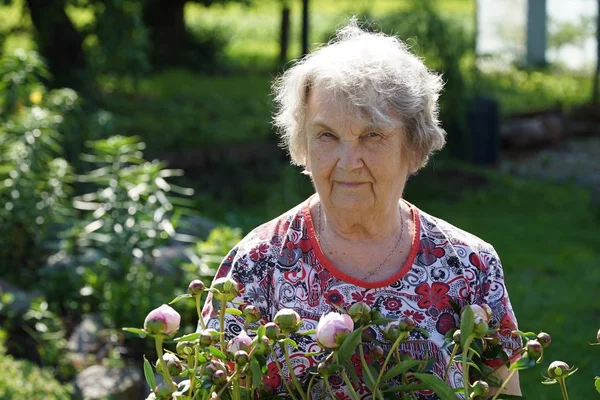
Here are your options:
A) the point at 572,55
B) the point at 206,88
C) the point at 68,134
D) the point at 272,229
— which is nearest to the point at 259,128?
the point at 206,88

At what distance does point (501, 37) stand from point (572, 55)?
0.91 meters

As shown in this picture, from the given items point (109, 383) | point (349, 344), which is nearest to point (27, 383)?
point (109, 383)

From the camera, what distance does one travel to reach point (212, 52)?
40.4ft

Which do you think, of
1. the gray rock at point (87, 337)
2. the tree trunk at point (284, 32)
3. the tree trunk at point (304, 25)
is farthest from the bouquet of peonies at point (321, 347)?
the tree trunk at point (284, 32)

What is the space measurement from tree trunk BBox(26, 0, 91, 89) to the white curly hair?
547 cm

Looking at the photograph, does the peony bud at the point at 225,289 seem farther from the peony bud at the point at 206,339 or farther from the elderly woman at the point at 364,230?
the elderly woman at the point at 364,230

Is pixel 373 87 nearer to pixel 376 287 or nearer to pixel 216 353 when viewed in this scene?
pixel 376 287

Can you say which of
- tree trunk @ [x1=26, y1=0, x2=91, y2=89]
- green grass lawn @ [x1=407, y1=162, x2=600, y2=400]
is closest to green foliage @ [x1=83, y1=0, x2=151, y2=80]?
tree trunk @ [x1=26, y1=0, x2=91, y2=89]

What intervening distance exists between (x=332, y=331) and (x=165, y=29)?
34.2 ft

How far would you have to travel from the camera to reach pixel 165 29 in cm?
1169

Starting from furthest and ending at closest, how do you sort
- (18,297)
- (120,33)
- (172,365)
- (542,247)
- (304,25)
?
(304,25)
(120,33)
(542,247)
(18,297)
(172,365)

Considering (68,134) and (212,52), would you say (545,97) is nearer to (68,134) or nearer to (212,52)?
(212,52)

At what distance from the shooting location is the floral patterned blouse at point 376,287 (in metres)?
2.27

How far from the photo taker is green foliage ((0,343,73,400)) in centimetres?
368
